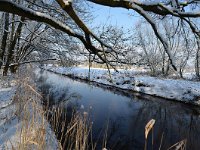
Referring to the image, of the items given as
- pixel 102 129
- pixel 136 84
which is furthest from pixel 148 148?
pixel 136 84

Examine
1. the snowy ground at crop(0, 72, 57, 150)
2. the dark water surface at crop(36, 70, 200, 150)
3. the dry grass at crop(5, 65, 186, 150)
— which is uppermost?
the dry grass at crop(5, 65, 186, 150)

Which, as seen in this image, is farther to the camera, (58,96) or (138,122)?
(58,96)

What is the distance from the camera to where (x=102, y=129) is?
25.2 feet

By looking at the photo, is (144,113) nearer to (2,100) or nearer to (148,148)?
(148,148)

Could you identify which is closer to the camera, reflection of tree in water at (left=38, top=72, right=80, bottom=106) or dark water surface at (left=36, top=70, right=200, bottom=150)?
dark water surface at (left=36, top=70, right=200, bottom=150)

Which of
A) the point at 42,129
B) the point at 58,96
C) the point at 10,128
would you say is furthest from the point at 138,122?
the point at 42,129

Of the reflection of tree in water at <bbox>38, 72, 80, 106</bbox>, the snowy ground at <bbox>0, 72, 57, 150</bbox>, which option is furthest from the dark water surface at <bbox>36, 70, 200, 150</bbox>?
the snowy ground at <bbox>0, 72, 57, 150</bbox>

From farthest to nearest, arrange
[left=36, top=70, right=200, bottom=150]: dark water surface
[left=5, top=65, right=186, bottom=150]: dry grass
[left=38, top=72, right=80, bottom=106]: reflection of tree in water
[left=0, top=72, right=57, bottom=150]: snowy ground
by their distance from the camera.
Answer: [left=38, top=72, right=80, bottom=106]: reflection of tree in water, [left=36, top=70, right=200, bottom=150]: dark water surface, [left=0, top=72, right=57, bottom=150]: snowy ground, [left=5, top=65, right=186, bottom=150]: dry grass

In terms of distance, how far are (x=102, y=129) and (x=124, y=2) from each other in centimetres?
562

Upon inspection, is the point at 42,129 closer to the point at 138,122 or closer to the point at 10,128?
the point at 10,128

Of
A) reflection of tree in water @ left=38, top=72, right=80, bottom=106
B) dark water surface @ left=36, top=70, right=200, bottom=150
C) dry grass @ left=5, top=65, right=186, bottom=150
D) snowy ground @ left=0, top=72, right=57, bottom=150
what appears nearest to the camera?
dry grass @ left=5, top=65, right=186, bottom=150

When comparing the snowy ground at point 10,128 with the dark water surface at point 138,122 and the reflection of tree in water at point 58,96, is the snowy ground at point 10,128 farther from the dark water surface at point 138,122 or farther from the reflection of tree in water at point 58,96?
the reflection of tree in water at point 58,96

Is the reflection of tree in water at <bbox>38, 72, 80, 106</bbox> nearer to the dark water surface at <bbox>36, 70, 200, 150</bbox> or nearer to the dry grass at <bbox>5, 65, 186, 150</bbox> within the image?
the dark water surface at <bbox>36, 70, 200, 150</bbox>

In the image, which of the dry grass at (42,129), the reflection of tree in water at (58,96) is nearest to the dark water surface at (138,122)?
the reflection of tree in water at (58,96)
